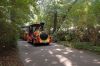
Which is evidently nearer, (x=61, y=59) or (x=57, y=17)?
(x=61, y=59)

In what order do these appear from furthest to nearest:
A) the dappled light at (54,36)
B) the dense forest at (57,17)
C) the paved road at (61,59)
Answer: the dense forest at (57,17) < the dappled light at (54,36) < the paved road at (61,59)

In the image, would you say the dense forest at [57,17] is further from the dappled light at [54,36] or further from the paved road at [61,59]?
the paved road at [61,59]

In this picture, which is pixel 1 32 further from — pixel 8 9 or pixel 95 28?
pixel 95 28

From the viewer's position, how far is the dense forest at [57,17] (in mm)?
14477

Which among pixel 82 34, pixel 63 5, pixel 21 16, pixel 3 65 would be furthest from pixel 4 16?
pixel 63 5

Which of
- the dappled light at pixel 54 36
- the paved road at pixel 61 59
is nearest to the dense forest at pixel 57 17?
the dappled light at pixel 54 36

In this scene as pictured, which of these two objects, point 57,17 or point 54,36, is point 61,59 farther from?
point 57,17

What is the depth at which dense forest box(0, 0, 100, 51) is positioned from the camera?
1448 centimetres

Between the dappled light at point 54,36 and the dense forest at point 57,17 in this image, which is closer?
the dappled light at point 54,36

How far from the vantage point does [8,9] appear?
14.0 meters

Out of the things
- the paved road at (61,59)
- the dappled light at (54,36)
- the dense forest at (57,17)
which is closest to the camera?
the paved road at (61,59)

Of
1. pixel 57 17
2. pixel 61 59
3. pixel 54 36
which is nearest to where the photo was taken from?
pixel 61 59

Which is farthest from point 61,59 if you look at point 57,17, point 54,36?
point 57,17

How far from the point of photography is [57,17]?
34.1 meters
